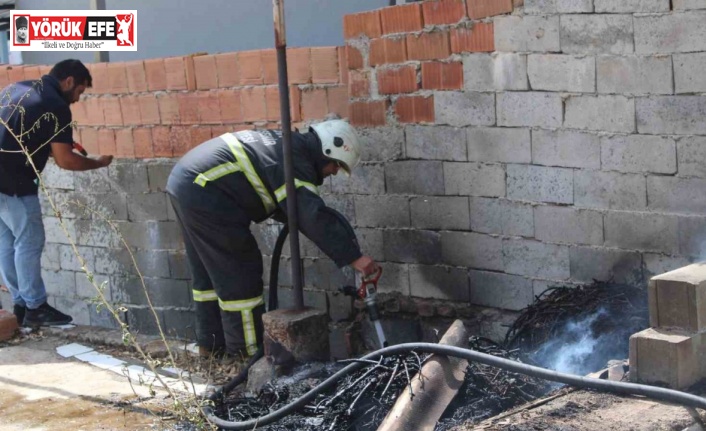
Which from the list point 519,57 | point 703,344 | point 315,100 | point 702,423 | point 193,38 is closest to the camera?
point 702,423

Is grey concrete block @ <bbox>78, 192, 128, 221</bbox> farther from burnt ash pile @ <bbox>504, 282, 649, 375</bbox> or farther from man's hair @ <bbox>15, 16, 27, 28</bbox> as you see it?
burnt ash pile @ <bbox>504, 282, 649, 375</bbox>

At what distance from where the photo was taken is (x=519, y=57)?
17.4 ft

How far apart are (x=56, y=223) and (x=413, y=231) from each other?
342 centimetres

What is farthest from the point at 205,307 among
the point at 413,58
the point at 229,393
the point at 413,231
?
the point at 413,58

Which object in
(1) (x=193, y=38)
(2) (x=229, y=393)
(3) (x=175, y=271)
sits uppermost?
(1) (x=193, y=38)

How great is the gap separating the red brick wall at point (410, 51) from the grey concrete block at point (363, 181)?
11.2 inches

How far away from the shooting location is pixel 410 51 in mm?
5863

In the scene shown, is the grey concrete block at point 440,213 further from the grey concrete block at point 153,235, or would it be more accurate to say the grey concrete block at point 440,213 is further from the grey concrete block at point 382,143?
the grey concrete block at point 153,235

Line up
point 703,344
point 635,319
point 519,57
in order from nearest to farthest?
1. point 703,344
2. point 635,319
3. point 519,57

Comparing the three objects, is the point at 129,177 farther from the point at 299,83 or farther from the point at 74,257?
the point at 299,83

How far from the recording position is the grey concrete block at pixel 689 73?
457 cm

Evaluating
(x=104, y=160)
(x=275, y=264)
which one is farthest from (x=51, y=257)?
(x=275, y=264)

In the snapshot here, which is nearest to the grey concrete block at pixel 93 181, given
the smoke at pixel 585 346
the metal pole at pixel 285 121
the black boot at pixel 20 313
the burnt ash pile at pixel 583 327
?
the black boot at pixel 20 313

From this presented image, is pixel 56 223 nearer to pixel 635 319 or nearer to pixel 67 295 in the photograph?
pixel 67 295
